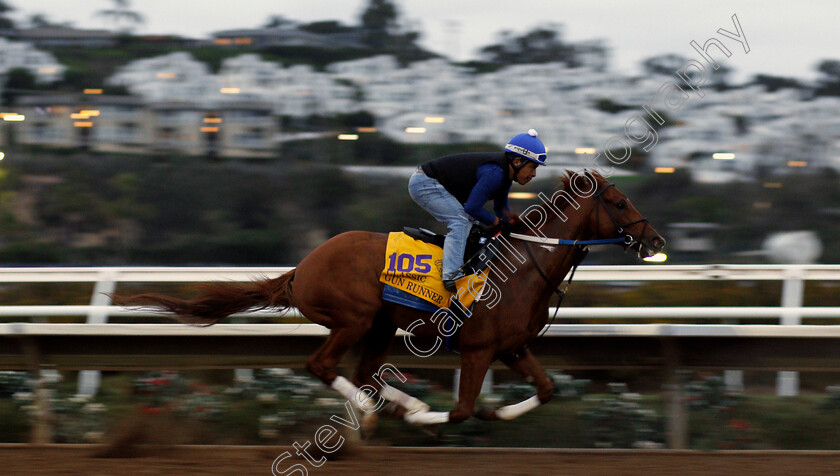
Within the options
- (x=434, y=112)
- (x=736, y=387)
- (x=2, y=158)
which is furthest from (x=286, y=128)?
(x=736, y=387)

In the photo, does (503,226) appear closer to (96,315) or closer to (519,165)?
(519,165)

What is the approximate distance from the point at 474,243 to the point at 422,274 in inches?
15.9

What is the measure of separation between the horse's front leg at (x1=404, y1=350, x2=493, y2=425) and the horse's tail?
1.21m

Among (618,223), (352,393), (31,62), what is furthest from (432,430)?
(31,62)

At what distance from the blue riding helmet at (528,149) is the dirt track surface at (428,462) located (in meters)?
1.84

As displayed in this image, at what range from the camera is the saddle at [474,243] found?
202 inches

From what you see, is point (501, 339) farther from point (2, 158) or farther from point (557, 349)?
point (2, 158)

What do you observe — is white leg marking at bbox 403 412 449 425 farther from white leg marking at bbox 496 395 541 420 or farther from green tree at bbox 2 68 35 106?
green tree at bbox 2 68 35 106

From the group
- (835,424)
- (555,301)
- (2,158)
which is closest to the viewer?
(835,424)

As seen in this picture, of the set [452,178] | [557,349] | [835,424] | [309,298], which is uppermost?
[452,178]

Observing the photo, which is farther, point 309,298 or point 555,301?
point 555,301

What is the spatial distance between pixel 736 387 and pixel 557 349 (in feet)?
4.28

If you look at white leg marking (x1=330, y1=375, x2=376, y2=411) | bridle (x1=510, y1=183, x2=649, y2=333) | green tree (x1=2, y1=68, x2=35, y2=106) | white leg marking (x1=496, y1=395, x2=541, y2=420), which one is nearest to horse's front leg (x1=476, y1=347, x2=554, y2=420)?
white leg marking (x1=496, y1=395, x2=541, y2=420)

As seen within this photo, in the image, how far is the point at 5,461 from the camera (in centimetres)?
502
